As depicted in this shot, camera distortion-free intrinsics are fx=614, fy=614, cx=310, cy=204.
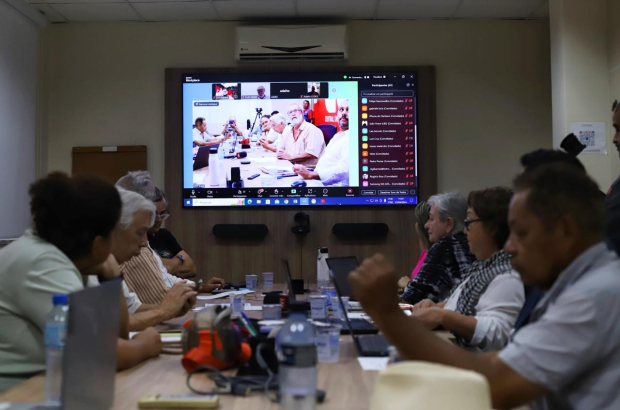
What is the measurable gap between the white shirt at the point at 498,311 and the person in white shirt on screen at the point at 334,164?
328 cm

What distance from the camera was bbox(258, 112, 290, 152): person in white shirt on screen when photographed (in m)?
5.49

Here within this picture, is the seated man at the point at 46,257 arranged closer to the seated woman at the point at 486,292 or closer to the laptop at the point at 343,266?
the seated woman at the point at 486,292

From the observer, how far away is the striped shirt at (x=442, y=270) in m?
3.13

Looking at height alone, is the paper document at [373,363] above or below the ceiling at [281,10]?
below

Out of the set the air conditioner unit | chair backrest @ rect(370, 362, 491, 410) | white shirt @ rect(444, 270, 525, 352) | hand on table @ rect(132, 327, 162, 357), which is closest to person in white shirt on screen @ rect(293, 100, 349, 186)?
the air conditioner unit

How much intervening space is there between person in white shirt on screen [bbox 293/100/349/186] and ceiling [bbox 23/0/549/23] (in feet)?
3.32

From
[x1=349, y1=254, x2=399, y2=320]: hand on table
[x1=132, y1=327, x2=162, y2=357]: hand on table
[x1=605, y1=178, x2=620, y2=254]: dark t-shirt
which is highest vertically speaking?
[x1=605, y1=178, x2=620, y2=254]: dark t-shirt

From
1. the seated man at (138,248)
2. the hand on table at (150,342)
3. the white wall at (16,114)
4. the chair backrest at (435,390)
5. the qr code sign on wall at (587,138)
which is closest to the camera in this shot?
the chair backrest at (435,390)

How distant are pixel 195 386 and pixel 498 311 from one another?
3.63ft

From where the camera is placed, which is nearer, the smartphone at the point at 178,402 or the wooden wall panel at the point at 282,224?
the smartphone at the point at 178,402

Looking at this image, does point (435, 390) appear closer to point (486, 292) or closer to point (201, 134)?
point (486, 292)

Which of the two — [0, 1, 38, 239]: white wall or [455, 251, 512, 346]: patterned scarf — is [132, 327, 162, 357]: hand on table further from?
[0, 1, 38, 239]: white wall

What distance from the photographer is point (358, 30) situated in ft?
18.5

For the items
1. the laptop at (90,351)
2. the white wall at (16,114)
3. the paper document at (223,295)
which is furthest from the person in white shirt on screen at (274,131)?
the laptop at (90,351)
